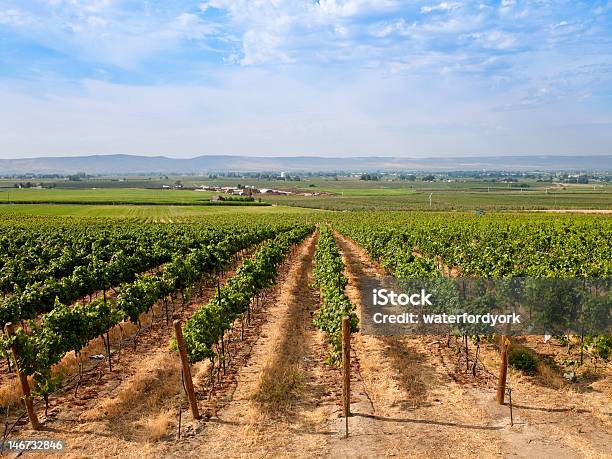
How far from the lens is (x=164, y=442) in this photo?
8.84 m

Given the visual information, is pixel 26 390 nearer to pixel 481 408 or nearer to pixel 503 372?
pixel 481 408

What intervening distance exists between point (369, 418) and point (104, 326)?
730 cm

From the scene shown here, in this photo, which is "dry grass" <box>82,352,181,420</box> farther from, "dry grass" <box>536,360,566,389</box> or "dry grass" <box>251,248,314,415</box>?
"dry grass" <box>536,360,566,389</box>

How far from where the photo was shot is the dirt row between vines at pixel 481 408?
Result: 851 cm

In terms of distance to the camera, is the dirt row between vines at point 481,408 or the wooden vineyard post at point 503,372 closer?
the dirt row between vines at point 481,408

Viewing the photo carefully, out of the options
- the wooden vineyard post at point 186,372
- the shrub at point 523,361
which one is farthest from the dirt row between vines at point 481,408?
the wooden vineyard post at point 186,372

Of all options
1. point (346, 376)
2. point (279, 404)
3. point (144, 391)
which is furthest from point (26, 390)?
point (346, 376)

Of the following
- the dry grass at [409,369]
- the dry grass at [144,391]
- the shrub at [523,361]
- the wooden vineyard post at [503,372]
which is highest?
the wooden vineyard post at [503,372]

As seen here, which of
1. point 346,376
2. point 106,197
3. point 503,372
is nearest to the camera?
point 346,376

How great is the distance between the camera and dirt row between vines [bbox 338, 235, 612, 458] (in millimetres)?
8508

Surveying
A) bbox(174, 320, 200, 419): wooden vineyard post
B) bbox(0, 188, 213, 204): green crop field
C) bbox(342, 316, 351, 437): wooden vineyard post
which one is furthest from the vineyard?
bbox(0, 188, 213, 204): green crop field

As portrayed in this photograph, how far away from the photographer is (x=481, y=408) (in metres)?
9.95

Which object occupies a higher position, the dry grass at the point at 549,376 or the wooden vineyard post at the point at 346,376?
the wooden vineyard post at the point at 346,376

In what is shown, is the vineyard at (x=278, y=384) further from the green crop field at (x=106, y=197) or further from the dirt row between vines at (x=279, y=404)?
the green crop field at (x=106, y=197)
